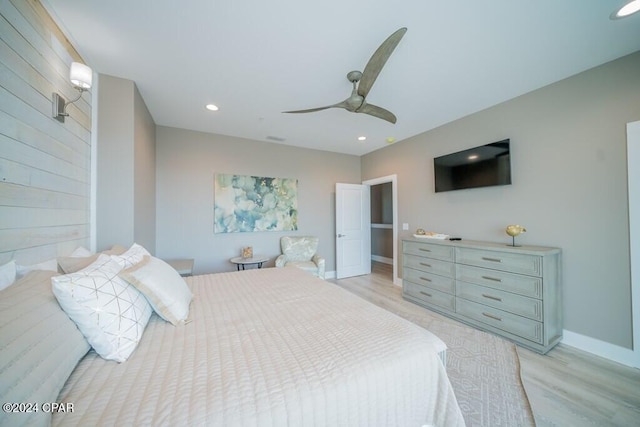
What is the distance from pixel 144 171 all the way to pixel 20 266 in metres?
1.73

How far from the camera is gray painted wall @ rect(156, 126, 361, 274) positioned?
343 cm

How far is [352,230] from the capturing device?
477 cm

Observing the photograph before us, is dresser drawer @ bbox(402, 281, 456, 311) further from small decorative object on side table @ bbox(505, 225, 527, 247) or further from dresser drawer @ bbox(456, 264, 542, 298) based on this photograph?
small decorative object on side table @ bbox(505, 225, 527, 247)

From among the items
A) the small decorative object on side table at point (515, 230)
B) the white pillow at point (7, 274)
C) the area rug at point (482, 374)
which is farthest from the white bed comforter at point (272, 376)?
the small decorative object on side table at point (515, 230)

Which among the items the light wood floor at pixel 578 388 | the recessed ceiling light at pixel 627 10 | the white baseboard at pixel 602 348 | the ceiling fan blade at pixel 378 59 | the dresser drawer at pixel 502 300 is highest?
the recessed ceiling light at pixel 627 10

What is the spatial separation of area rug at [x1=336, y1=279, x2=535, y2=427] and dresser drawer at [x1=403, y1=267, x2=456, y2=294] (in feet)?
1.17

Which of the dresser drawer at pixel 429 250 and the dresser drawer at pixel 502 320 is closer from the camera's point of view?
the dresser drawer at pixel 502 320

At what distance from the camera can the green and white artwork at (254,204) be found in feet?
12.2

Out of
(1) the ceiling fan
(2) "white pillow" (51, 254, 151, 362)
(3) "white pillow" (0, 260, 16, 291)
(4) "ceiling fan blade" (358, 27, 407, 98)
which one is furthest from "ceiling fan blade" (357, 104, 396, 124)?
(3) "white pillow" (0, 260, 16, 291)

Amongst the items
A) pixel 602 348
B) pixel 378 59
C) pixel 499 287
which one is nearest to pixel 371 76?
pixel 378 59

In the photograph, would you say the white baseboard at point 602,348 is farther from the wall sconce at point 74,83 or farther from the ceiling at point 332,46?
the wall sconce at point 74,83

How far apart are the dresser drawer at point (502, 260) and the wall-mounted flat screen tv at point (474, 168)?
891 mm

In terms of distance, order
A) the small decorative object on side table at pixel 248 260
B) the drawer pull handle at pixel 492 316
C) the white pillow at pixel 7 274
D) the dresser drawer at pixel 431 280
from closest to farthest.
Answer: the white pillow at pixel 7 274
the drawer pull handle at pixel 492 316
the dresser drawer at pixel 431 280
the small decorative object on side table at pixel 248 260

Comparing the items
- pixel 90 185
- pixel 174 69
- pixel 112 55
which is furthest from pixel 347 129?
pixel 90 185
